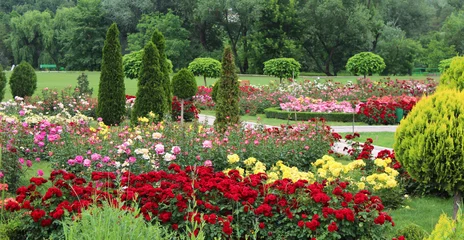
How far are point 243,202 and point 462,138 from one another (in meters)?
2.25

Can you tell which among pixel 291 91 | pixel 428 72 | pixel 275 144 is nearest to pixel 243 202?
pixel 275 144

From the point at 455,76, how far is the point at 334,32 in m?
37.5

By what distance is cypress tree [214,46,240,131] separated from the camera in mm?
10930

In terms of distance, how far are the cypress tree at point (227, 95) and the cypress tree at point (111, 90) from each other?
141 inches

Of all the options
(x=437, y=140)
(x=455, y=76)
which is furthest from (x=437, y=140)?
(x=455, y=76)

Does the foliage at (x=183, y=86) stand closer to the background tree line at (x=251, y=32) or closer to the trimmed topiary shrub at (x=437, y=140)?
the trimmed topiary shrub at (x=437, y=140)

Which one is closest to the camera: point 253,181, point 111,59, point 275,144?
point 253,181

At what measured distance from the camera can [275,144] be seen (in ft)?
28.1

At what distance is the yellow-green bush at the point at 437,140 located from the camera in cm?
526

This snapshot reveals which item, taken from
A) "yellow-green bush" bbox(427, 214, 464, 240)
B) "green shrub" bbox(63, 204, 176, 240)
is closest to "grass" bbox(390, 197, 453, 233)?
"yellow-green bush" bbox(427, 214, 464, 240)

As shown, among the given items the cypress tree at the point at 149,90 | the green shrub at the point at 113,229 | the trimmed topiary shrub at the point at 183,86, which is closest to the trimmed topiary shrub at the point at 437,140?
the green shrub at the point at 113,229

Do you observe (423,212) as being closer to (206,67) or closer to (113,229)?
(113,229)

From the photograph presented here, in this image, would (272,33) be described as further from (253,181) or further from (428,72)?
(253,181)

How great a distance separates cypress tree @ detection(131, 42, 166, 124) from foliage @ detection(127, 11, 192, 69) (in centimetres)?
3051
